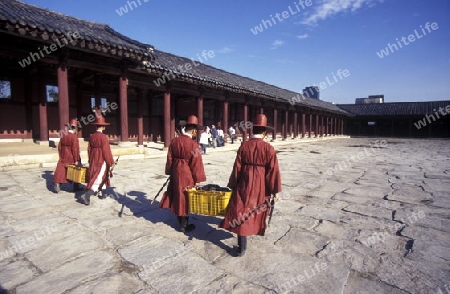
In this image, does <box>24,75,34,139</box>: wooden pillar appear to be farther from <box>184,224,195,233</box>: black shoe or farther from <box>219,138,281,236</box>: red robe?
<box>219,138,281,236</box>: red robe

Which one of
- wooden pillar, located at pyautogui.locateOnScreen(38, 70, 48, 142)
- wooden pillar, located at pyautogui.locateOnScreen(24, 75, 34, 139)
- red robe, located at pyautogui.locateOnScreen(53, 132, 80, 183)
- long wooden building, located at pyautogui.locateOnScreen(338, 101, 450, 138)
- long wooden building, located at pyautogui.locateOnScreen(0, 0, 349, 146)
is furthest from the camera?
long wooden building, located at pyautogui.locateOnScreen(338, 101, 450, 138)

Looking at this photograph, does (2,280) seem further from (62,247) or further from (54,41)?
(54,41)

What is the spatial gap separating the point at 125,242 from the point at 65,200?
2162 millimetres

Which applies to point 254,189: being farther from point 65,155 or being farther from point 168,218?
point 65,155

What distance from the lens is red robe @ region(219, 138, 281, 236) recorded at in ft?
8.58

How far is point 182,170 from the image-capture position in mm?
A: 3156

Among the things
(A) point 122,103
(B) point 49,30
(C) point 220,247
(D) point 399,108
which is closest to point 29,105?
(A) point 122,103

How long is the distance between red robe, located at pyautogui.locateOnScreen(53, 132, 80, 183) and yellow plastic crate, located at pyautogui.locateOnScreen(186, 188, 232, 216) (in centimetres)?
302

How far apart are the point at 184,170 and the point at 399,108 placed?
39.8 m

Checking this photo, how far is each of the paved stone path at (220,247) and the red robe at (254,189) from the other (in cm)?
34

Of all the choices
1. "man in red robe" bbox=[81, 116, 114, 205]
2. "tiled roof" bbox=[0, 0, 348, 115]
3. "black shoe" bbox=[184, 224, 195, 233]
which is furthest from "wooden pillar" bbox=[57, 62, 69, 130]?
"black shoe" bbox=[184, 224, 195, 233]

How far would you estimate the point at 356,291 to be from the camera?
204cm

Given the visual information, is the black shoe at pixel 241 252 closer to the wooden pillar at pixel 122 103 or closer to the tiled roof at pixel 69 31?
the tiled roof at pixel 69 31

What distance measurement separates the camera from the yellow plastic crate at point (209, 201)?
275cm
